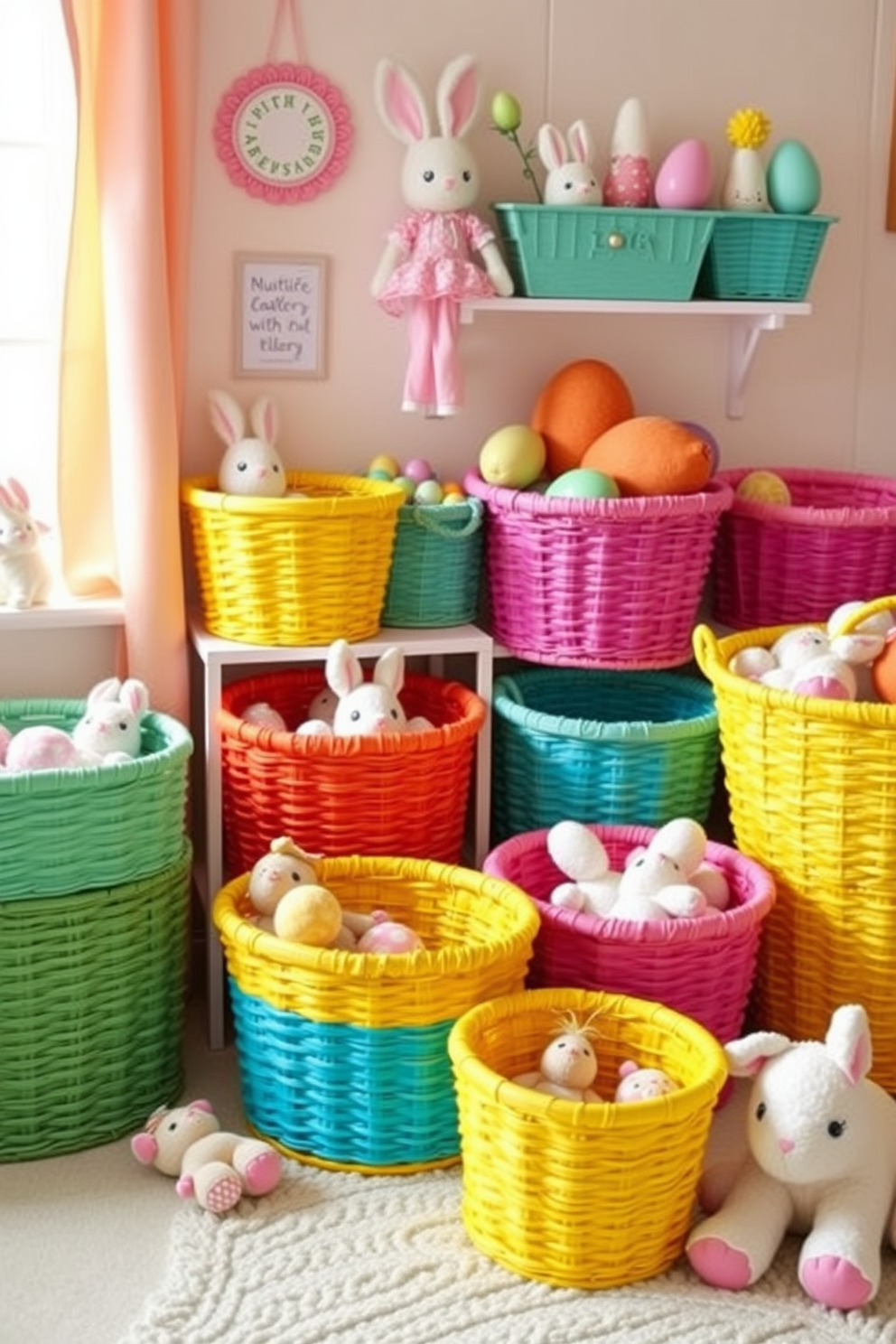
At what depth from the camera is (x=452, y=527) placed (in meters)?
2.63

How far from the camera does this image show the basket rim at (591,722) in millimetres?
2551

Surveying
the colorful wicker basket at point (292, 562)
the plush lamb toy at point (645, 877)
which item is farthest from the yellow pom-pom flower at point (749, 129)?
the plush lamb toy at point (645, 877)

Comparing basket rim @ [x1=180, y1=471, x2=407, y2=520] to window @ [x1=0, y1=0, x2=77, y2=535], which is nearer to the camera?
basket rim @ [x1=180, y1=471, x2=407, y2=520]

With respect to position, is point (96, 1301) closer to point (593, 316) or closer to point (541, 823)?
point (541, 823)

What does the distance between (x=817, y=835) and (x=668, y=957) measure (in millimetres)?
265

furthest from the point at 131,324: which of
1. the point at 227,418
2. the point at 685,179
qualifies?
the point at 685,179

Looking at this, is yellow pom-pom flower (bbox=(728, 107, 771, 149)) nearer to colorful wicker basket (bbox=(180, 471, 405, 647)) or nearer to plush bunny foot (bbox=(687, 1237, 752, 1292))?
colorful wicker basket (bbox=(180, 471, 405, 647))

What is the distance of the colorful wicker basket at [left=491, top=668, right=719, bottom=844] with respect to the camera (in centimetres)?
257

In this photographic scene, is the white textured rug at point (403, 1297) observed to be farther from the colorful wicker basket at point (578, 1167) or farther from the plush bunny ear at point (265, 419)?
the plush bunny ear at point (265, 419)

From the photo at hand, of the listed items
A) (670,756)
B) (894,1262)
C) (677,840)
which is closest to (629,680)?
(670,756)

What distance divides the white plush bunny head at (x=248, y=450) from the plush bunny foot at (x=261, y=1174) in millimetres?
903

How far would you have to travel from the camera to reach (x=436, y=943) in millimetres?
2449

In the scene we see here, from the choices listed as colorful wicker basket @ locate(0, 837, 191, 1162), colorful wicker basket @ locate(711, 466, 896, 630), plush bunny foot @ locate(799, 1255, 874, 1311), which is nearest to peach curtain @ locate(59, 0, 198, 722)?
colorful wicker basket @ locate(0, 837, 191, 1162)

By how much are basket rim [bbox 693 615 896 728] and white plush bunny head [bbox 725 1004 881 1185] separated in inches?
15.1
